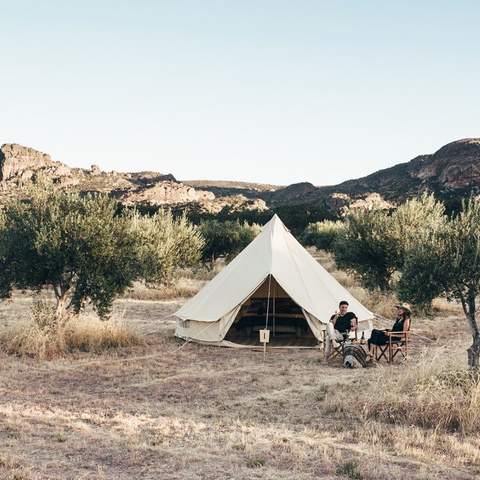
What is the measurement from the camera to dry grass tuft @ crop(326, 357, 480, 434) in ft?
27.6

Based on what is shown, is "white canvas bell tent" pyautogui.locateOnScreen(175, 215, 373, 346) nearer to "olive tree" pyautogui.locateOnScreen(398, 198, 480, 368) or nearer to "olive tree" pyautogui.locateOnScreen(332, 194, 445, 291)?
"olive tree" pyautogui.locateOnScreen(398, 198, 480, 368)

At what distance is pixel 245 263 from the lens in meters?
16.9

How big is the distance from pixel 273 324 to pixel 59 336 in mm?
6501

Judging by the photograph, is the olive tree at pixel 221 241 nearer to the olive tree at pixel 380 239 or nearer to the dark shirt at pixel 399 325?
the olive tree at pixel 380 239

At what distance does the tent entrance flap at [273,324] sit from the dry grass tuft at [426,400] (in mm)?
6169

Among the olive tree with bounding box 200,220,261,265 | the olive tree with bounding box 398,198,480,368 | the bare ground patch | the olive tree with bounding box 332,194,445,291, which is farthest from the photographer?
the olive tree with bounding box 200,220,261,265

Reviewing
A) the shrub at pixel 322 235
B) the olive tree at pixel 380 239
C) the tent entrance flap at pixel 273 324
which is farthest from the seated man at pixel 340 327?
the shrub at pixel 322 235

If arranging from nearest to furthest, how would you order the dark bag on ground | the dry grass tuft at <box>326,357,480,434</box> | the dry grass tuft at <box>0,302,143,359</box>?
the dry grass tuft at <box>326,357,480,434</box>, the dark bag on ground, the dry grass tuft at <box>0,302,143,359</box>

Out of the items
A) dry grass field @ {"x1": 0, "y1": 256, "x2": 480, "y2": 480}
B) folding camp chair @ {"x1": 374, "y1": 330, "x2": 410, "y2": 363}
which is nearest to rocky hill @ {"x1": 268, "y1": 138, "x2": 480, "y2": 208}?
folding camp chair @ {"x1": 374, "y1": 330, "x2": 410, "y2": 363}

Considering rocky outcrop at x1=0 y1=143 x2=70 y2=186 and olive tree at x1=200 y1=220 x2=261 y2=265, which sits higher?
rocky outcrop at x1=0 y1=143 x2=70 y2=186

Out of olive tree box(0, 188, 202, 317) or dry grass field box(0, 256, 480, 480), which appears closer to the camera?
dry grass field box(0, 256, 480, 480)

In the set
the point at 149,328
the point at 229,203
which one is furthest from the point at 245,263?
the point at 229,203

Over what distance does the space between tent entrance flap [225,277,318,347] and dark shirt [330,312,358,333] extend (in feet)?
6.42

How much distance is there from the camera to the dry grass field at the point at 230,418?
6.63 m
